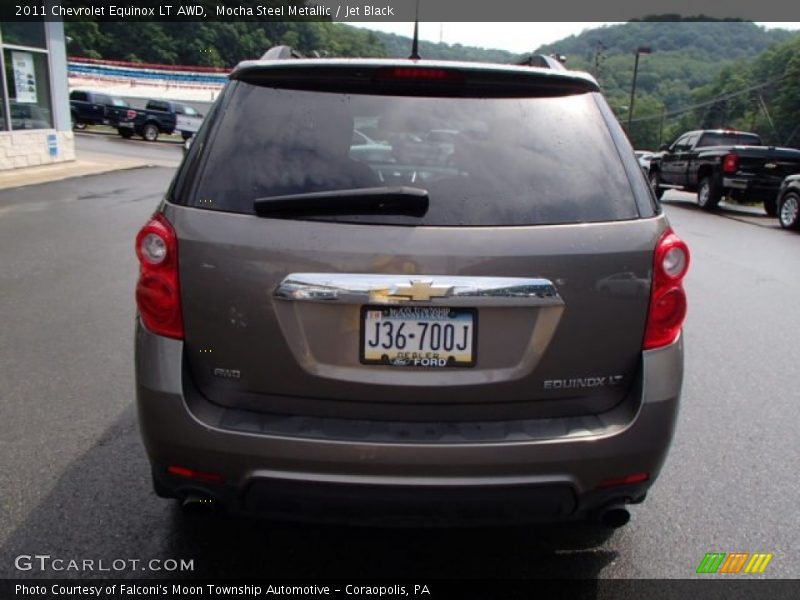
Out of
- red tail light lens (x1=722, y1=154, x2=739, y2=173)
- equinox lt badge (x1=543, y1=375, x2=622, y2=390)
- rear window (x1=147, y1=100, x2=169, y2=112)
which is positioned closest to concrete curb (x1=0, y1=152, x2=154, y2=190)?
rear window (x1=147, y1=100, x2=169, y2=112)

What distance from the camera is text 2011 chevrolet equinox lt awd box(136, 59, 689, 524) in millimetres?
2137

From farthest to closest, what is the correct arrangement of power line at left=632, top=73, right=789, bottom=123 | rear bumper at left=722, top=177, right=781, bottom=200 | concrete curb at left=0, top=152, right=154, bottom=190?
power line at left=632, top=73, right=789, bottom=123 → rear bumper at left=722, top=177, right=781, bottom=200 → concrete curb at left=0, top=152, right=154, bottom=190

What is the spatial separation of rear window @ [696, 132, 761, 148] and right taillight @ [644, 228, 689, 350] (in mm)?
17664

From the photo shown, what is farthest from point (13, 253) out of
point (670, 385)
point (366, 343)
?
point (670, 385)

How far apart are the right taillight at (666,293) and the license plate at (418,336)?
1.97 feet

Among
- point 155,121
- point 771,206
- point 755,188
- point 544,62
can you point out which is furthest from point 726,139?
point 155,121

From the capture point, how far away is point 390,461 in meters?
2.14

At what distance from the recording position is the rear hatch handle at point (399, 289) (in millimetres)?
2105

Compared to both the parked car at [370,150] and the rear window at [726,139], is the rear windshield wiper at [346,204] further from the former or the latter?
the rear window at [726,139]

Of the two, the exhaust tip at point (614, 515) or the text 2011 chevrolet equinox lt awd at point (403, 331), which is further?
the exhaust tip at point (614, 515)

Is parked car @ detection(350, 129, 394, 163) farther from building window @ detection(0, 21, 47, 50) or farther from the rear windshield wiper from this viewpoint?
building window @ detection(0, 21, 47, 50)

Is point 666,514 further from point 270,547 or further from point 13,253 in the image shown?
point 13,253

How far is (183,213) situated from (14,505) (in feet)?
5.47

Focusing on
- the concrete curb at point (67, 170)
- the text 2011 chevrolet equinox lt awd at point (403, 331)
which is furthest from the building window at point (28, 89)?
the text 2011 chevrolet equinox lt awd at point (403, 331)
